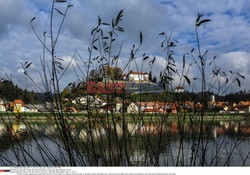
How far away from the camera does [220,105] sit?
2.42 metres

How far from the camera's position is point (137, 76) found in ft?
7.09

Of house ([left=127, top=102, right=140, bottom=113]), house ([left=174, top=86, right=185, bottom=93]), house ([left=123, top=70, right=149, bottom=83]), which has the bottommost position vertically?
house ([left=127, top=102, right=140, bottom=113])

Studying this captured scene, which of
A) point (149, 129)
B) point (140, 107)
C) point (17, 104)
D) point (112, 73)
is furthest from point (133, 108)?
point (17, 104)

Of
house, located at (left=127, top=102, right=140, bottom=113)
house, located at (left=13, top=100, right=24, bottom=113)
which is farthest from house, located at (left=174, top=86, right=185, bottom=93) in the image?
house, located at (left=13, top=100, right=24, bottom=113)

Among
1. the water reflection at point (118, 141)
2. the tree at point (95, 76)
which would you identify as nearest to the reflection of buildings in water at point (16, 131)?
the water reflection at point (118, 141)

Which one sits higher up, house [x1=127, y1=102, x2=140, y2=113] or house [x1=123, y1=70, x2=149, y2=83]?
house [x1=123, y1=70, x2=149, y2=83]

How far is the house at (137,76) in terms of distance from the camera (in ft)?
6.82

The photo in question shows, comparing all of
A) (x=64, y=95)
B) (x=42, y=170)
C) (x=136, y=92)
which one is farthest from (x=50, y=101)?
(x=136, y=92)

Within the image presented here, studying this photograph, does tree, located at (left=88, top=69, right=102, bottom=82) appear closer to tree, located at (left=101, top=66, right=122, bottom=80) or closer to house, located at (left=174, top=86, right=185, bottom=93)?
tree, located at (left=101, top=66, right=122, bottom=80)

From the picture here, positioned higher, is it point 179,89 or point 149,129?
point 179,89

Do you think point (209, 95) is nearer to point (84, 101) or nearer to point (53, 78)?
point (84, 101)

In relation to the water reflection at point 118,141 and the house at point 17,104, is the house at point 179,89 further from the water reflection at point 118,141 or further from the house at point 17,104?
the house at point 17,104

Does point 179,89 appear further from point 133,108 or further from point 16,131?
point 16,131

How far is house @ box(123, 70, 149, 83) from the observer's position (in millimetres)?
2080
